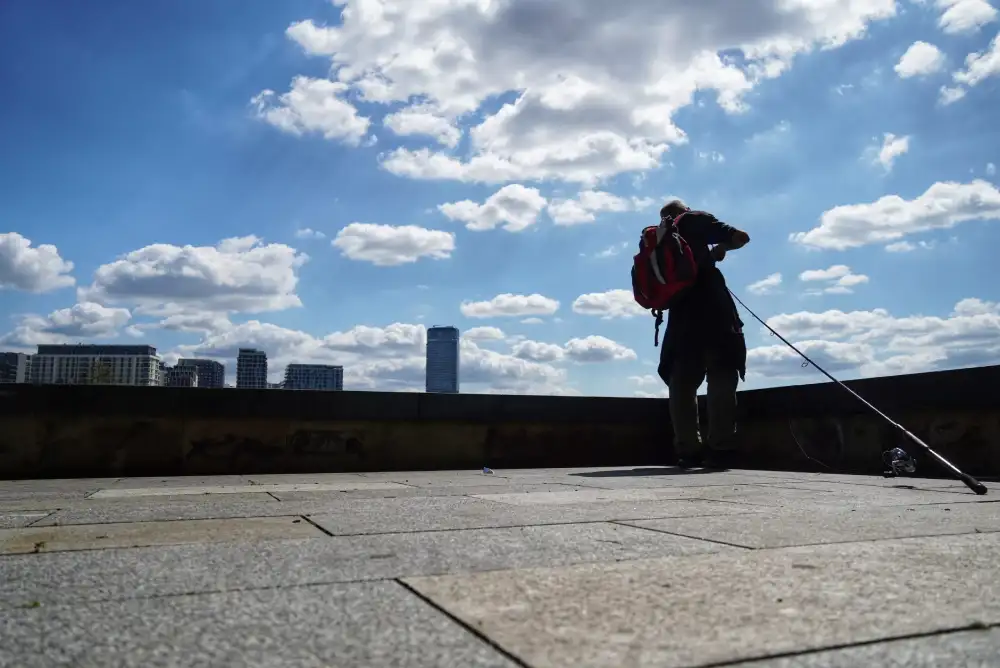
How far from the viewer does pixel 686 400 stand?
6770mm

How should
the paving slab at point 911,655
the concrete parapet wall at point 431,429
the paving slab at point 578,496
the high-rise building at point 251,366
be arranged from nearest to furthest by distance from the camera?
the paving slab at point 911,655 < the paving slab at point 578,496 < the concrete parapet wall at point 431,429 < the high-rise building at point 251,366

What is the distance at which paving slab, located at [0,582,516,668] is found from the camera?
1.26 m

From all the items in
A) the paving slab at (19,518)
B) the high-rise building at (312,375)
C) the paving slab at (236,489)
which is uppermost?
the high-rise building at (312,375)

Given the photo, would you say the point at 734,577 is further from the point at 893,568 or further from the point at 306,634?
the point at 306,634

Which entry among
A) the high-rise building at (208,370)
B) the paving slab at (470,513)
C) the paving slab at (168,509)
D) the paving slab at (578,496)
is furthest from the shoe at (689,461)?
the high-rise building at (208,370)

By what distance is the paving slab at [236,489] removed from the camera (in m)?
4.54

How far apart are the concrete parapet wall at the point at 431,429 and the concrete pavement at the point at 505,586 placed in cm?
301

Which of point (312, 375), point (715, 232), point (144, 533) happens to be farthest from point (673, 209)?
point (312, 375)

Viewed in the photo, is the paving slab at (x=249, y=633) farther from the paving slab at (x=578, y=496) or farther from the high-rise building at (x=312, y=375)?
the high-rise building at (x=312, y=375)

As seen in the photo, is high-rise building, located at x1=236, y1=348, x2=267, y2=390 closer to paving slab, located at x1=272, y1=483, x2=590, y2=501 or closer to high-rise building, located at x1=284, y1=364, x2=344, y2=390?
high-rise building, located at x1=284, y1=364, x2=344, y2=390

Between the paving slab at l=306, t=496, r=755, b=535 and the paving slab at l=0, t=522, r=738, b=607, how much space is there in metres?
0.24

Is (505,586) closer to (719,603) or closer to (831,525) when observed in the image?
(719,603)

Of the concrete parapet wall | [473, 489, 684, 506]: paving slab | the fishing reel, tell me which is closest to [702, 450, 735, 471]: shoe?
the concrete parapet wall

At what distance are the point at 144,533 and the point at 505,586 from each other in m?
1.49
